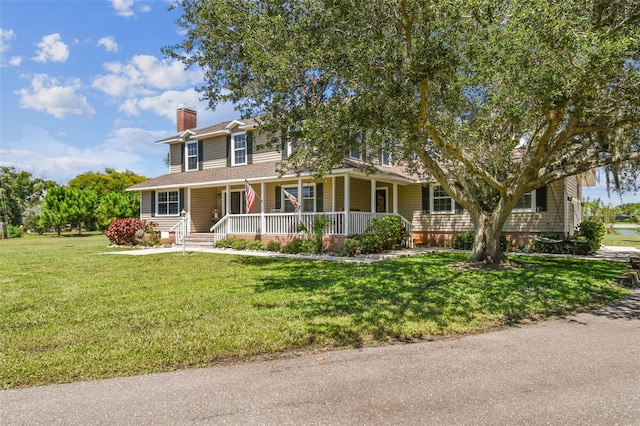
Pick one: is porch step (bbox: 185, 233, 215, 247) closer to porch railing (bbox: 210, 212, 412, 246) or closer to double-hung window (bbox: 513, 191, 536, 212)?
porch railing (bbox: 210, 212, 412, 246)

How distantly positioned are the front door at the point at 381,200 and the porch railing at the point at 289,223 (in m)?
1.73

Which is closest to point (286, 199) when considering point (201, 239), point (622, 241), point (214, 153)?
point (201, 239)

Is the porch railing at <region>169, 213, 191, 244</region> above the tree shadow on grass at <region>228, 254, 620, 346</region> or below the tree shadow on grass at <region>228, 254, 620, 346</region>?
above

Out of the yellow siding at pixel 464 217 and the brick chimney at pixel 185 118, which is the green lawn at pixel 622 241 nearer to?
the yellow siding at pixel 464 217

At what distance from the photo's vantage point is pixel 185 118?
2398cm

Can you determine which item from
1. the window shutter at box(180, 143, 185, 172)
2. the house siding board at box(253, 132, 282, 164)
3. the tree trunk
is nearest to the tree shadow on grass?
the tree trunk

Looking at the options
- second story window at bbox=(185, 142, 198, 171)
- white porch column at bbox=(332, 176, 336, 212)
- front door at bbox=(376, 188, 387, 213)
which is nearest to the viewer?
white porch column at bbox=(332, 176, 336, 212)

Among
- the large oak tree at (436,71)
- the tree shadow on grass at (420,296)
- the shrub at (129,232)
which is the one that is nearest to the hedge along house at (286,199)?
the shrub at (129,232)

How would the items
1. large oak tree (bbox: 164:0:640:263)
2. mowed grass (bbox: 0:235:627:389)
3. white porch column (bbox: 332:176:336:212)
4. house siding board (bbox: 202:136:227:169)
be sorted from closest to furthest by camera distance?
1. mowed grass (bbox: 0:235:627:389)
2. large oak tree (bbox: 164:0:640:263)
3. white porch column (bbox: 332:176:336:212)
4. house siding board (bbox: 202:136:227:169)

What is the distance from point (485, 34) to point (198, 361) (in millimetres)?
7628

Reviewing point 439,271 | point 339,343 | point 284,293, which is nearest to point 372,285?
point 284,293

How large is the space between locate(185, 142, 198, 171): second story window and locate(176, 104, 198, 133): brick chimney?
2.50 metres

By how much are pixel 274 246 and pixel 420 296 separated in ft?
32.4

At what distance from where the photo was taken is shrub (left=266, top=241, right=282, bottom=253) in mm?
16281
